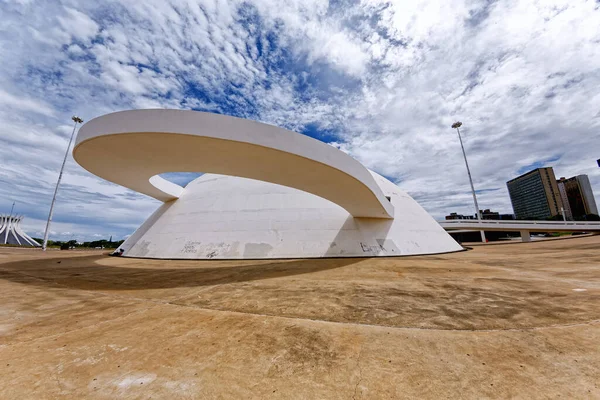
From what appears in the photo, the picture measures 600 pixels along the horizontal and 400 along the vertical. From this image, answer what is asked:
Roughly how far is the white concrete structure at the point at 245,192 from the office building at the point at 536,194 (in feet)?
338

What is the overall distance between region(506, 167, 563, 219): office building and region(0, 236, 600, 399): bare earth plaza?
11591 centimetres

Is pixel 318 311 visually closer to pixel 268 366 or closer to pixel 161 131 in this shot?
pixel 268 366

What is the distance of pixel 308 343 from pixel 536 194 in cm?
13007

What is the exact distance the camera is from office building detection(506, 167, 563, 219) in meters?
86.6

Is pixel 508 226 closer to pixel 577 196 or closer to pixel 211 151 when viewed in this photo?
pixel 211 151

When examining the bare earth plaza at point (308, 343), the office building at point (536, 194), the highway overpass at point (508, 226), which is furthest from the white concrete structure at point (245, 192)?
the office building at point (536, 194)

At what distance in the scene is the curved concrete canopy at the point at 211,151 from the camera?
818 cm

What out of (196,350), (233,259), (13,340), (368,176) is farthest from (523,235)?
(13,340)

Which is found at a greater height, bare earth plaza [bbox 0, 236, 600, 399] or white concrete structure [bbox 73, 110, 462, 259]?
white concrete structure [bbox 73, 110, 462, 259]

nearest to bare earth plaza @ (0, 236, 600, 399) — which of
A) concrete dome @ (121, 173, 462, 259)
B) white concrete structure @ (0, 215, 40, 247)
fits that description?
concrete dome @ (121, 173, 462, 259)

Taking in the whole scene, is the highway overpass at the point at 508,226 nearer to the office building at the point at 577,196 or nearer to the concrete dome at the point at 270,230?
the concrete dome at the point at 270,230

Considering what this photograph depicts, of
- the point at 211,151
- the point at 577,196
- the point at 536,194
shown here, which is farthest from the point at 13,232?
the point at 577,196

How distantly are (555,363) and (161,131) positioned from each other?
34.3 ft

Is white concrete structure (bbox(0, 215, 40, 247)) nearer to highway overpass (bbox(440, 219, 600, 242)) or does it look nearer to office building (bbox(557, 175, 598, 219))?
highway overpass (bbox(440, 219, 600, 242))
